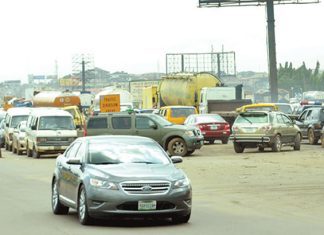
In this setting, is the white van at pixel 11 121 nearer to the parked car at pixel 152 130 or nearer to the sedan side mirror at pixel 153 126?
the parked car at pixel 152 130

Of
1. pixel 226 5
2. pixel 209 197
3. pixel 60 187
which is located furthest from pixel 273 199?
pixel 226 5

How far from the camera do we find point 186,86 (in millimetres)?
53938

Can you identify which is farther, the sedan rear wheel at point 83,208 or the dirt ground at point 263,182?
the dirt ground at point 263,182

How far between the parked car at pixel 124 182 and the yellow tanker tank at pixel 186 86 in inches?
1529

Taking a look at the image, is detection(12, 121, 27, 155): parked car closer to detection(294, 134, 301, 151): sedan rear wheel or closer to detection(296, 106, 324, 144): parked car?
detection(294, 134, 301, 151): sedan rear wheel

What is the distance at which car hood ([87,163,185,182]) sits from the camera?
42.0 feet

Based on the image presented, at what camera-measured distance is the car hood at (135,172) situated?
12.8 m

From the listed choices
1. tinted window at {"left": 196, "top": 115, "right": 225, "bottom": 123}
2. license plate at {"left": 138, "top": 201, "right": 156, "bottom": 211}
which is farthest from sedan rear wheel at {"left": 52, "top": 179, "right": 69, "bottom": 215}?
tinted window at {"left": 196, "top": 115, "right": 225, "bottom": 123}

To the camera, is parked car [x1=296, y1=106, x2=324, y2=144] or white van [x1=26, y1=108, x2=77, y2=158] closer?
white van [x1=26, y1=108, x2=77, y2=158]

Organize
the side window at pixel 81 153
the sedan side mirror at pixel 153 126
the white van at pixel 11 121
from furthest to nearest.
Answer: the white van at pixel 11 121
the sedan side mirror at pixel 153 126
the side window at pixel 81 153

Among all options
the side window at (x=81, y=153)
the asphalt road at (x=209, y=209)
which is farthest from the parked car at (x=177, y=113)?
the side window at (x=81, y=153)

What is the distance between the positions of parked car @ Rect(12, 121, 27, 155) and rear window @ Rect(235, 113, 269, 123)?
36.3ft

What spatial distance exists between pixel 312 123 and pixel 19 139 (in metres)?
13.9

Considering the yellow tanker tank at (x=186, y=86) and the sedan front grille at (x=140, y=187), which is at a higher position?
the yellow tanker tank at (x=186, y=86)
